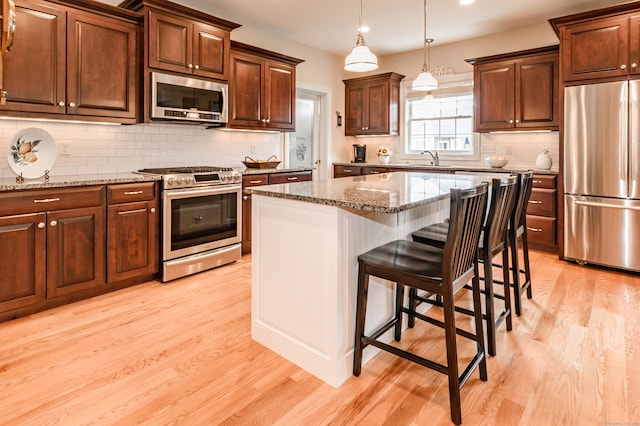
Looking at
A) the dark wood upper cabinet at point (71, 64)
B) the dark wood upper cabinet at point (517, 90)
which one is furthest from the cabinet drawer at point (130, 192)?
the dark wood upper cabinet at point (517, 90)

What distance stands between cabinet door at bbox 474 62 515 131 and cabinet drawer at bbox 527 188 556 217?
977mm

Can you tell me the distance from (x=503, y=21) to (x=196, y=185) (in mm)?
4113

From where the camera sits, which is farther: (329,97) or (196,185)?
(329,97)

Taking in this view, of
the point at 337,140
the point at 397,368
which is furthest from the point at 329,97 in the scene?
the point at 397,368

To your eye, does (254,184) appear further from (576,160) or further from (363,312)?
(576,160)

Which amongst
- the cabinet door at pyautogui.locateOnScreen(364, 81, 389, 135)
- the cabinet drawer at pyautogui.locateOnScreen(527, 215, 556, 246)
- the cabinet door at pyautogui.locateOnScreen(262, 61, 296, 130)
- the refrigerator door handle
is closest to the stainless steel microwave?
the cabinet door at pyautogui.locateOnScreen(262, 61, 296, 130)

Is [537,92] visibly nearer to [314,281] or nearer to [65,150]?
[314,281]

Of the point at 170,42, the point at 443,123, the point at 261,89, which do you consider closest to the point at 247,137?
the point at 261,89

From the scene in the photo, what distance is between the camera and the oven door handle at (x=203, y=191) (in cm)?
345

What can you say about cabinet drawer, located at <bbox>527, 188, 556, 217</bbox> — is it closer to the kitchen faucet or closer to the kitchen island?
the kitchen faucet

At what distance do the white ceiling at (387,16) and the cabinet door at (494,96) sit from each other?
56 centimetres

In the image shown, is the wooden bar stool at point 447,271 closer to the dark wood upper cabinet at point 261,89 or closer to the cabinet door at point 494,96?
the dark wood upper cabinet at point 261,89

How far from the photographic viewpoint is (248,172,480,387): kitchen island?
1922 mm

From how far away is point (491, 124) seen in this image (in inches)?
199
